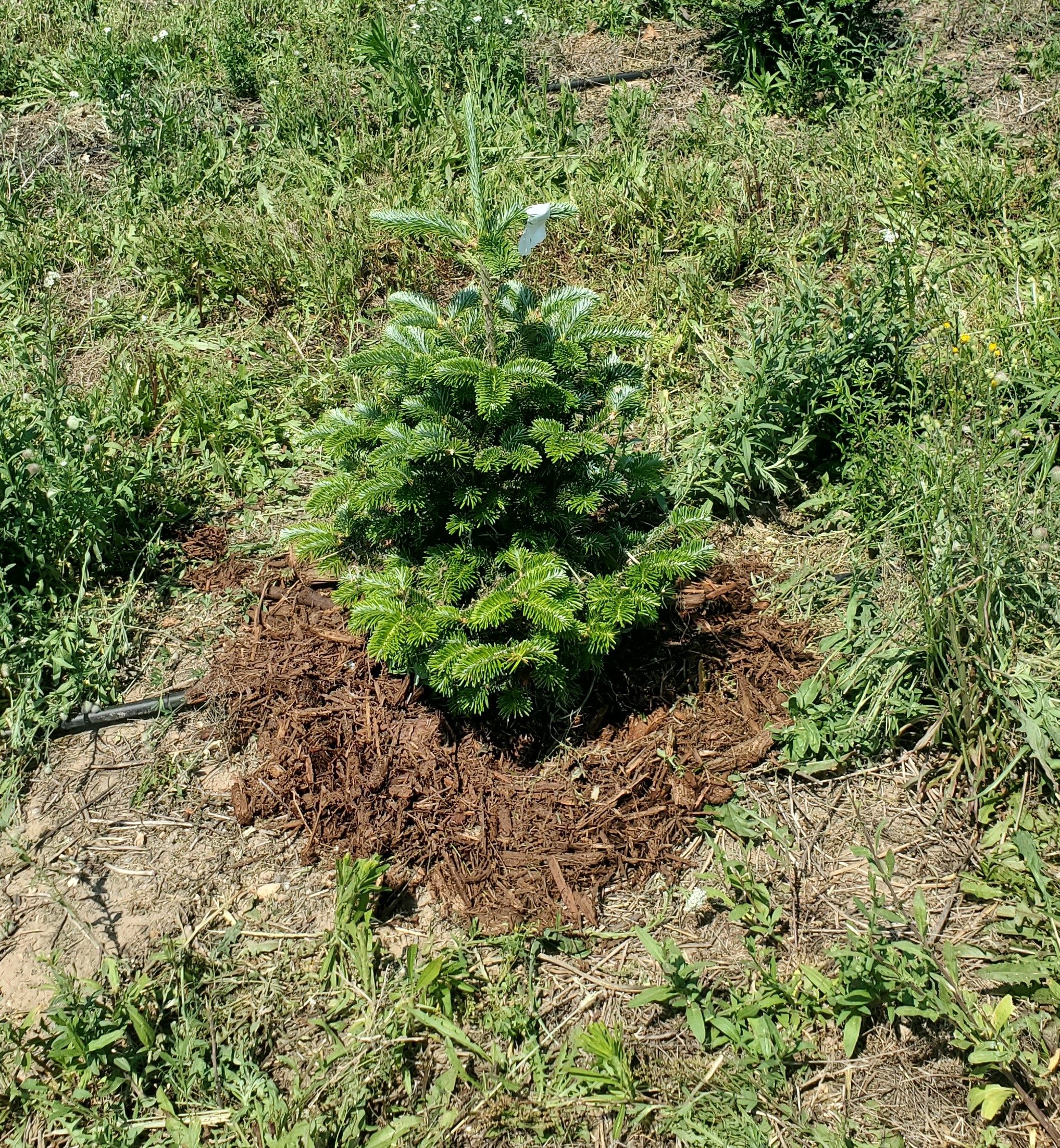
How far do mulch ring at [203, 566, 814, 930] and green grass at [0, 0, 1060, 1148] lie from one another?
18 centimetres

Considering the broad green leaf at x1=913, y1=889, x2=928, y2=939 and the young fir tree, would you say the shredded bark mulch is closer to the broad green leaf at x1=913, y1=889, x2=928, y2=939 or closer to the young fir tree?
the young fir tree

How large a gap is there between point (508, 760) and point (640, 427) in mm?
1696

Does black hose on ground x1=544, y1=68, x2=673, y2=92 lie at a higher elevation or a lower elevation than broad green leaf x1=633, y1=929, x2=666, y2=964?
higher

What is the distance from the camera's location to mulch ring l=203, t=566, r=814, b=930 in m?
2.98

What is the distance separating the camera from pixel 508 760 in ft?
10.5

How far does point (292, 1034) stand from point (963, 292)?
4.17 meters

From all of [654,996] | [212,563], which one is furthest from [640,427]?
[654,996]

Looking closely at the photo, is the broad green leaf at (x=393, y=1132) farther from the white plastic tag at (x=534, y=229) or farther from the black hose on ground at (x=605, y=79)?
the black hose on ground at (x=605, y=79)

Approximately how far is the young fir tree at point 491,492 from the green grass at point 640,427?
2.39 feet

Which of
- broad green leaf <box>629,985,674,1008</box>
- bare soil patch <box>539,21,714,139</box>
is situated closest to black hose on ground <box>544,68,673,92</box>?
bare soil patch <box>539,21,714,139</box>

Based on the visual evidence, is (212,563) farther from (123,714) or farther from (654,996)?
(654,996)

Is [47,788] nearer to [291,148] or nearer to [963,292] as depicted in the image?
[291,148]

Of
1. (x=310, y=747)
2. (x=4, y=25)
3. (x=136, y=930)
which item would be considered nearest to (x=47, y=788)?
(x=136, y=930)

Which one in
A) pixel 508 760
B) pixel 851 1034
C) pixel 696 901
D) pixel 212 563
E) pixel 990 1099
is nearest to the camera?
pixel 990 1099
